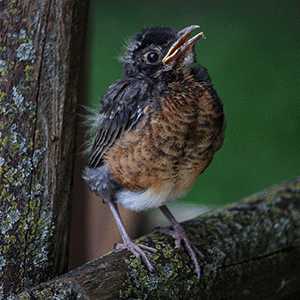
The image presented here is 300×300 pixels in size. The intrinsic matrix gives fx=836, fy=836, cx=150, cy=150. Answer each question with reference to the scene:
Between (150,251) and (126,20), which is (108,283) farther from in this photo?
(126,20)

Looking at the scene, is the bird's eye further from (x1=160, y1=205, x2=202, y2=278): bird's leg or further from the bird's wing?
(x1=160, y1=205, x2=202, y2=278): bird's leg

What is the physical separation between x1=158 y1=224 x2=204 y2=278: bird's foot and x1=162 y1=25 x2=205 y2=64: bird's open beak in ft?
2.30

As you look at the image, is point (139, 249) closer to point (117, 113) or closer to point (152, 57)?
point (117, 113)

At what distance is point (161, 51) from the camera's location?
3.20 metres

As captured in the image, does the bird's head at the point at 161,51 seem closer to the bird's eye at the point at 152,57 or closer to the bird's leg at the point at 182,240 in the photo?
the bird's eye at the point at 152,57

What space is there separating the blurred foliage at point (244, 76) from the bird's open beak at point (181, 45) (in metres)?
2.50

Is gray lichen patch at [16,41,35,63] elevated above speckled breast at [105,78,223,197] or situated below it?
above

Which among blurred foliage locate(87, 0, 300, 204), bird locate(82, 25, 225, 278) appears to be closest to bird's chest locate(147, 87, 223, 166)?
bird locate(82, 25, 225, 278)

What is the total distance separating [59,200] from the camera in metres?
2.98

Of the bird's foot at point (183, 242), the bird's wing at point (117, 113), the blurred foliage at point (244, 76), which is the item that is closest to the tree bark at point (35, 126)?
the bird's wing at point (117, 113)

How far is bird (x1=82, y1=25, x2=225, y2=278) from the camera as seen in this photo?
317 cm

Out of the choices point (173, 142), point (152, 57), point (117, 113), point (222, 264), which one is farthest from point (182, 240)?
point (152, 57)

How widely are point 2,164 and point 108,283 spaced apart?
53cm

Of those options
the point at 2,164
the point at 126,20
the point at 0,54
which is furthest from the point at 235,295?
the point at 126,20
